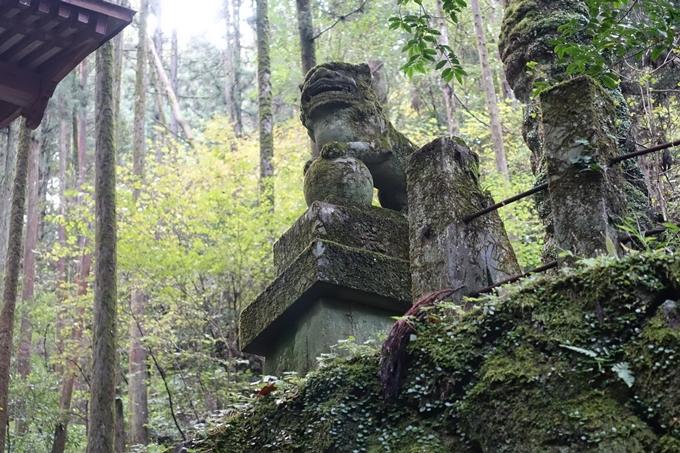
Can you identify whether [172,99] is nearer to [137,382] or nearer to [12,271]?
[137,382]

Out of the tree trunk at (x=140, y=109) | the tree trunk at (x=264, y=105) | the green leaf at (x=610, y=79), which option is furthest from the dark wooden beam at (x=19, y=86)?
the tree trunk at (x=140, y=109)

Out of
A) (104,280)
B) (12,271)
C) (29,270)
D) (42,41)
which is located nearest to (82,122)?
(29,270)

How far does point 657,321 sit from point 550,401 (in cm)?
46

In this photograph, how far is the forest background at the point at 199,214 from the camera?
10844mm

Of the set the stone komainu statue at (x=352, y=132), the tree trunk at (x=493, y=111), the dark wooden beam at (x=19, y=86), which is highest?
the tree trunk at (x=493, y=111)

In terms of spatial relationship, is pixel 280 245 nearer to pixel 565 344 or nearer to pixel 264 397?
pixel 264 397

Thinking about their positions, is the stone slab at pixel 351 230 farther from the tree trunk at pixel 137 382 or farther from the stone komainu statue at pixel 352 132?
the tree trunk at pixel 137 382

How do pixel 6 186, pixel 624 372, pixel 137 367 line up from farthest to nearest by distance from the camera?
pixel 6 186 → pixel 137 367 → pixel 624 372

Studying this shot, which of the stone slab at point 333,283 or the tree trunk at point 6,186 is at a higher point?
the tree trunk at point 6,186

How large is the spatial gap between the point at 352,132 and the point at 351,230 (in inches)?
41.7

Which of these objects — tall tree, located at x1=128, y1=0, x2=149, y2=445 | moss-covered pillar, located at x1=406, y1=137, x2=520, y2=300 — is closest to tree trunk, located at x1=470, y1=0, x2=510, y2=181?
tall tree, located at x1=128, y1=0, x2=149, y2=445

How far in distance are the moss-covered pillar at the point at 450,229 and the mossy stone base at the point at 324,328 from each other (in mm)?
725

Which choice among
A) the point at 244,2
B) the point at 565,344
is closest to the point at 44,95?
the point at 565,344

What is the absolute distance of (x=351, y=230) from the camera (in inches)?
181
